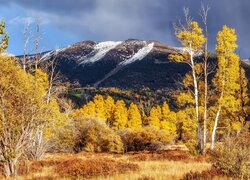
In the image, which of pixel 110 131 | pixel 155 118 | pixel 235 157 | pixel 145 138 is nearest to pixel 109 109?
pixel 155 118

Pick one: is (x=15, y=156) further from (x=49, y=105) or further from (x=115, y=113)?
(x=115, y=113)

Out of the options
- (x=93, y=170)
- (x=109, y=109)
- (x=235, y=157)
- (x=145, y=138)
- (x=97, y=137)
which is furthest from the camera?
(x=109, y=109)

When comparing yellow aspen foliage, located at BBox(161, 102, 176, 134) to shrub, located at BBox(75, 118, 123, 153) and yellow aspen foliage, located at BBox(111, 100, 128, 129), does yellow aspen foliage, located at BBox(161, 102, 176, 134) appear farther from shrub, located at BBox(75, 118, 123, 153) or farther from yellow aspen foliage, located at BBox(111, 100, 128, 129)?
shrub, located at BBox(75, 118, 123, 153)

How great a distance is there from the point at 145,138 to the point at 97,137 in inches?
241

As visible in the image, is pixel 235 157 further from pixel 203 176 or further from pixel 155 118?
pixel 155 118

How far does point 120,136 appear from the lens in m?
41.8

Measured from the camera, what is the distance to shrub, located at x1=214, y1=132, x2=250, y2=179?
444 inches

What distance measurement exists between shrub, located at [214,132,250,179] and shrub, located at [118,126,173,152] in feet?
94.6

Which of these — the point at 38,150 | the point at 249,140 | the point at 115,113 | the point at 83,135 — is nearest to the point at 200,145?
the point at 38,150

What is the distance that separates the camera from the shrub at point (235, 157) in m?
11.3

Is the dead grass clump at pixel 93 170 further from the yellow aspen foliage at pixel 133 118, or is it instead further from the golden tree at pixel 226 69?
the yellow aspen foliage at pixel 133 118

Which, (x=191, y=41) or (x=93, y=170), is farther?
(x=191, y=41)

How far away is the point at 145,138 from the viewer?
1644 inches

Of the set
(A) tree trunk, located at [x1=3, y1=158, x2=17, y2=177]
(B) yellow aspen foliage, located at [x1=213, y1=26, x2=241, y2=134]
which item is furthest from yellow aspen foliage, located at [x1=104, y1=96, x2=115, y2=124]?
(A) tree trunk, located at [x1=3, y1=158, x2=17, y2=177]
